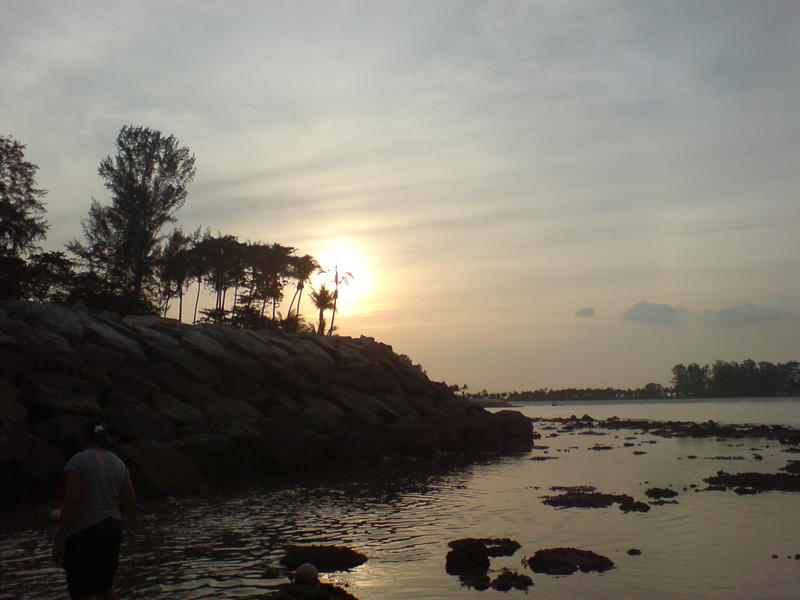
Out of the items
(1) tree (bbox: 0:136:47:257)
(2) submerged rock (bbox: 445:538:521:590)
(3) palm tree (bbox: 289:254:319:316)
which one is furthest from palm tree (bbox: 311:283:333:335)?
(2) submerged rock (bbox: 445:538:521:590)

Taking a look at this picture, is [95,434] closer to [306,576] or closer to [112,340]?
[306,576]

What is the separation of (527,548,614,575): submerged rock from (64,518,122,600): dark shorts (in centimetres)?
941

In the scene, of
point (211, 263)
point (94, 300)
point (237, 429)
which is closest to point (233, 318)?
point (211, 263)

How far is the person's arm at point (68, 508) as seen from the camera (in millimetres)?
8305

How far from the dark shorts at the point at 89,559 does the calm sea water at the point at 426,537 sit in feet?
15.3

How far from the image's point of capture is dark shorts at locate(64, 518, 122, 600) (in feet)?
27.8

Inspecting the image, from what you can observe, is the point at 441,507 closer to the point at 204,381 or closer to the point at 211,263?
the point at 204,381

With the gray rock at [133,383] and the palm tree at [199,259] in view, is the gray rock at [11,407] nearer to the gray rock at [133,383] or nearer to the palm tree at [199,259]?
the gray rock at [133,383]

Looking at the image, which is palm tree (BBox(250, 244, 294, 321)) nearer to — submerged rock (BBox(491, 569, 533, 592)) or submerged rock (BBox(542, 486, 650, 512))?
submerged rock (BBox(542, 486, 650, 512))

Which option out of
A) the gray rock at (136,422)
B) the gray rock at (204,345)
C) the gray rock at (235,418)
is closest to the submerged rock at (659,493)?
the gray rock at (235,418)

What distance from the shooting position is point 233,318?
2542 inches

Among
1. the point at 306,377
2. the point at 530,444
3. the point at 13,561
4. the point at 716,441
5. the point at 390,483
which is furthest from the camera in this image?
the point at 716,441

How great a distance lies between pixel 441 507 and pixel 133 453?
10674mm

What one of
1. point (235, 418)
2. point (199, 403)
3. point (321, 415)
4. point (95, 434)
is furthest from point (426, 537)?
point (321, 415)
